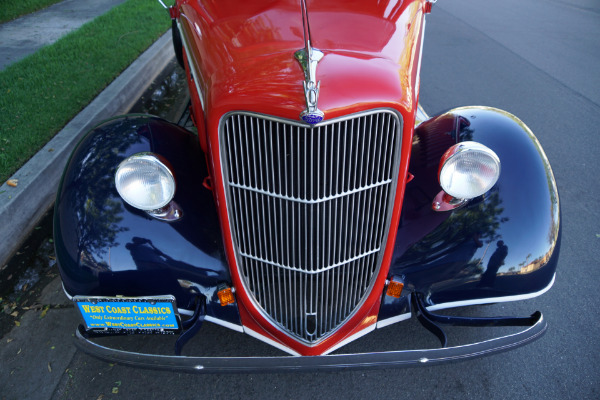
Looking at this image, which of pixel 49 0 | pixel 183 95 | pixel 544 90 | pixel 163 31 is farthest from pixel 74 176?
pixel 49 0

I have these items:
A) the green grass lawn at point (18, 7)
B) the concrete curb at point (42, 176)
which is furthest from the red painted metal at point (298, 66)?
the green grass lawn at point (18, 7)

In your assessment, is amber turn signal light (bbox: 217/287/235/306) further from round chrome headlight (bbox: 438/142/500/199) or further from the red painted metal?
round chrome headlight (bbox: 438/142/500/199)

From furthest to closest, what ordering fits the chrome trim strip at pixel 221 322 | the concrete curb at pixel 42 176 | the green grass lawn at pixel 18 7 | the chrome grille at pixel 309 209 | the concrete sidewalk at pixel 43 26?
the green grass lawn at pixel 18 7 < the concrete sidewalk at pixel 43 26 < the concrete curb at pixel 42 176 < the chrome trim strip at pixel 221 322 < the chrome grille at pixel 309 209

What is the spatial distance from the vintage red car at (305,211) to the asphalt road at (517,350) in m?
0.41

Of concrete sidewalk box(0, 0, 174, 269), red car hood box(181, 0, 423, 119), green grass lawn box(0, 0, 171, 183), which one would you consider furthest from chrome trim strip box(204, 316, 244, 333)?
green grass lawn box(0, 0, 171, 183)

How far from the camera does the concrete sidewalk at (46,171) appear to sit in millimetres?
2967

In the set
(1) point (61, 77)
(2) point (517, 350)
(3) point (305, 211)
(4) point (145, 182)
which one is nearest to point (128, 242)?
(4) point (145, 182)

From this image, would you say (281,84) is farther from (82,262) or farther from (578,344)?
(578,344)

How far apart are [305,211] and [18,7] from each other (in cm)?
818

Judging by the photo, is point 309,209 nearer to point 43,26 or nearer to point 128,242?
point 128,242

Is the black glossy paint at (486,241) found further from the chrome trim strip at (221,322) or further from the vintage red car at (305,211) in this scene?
the chrome trim strip at (221,322)

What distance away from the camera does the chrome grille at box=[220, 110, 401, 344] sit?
5.27ft

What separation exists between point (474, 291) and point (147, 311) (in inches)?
59.3

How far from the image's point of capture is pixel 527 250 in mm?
1931
